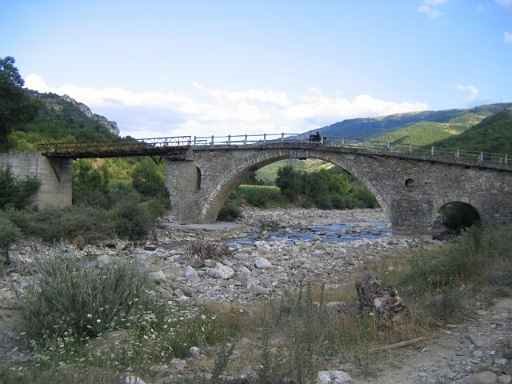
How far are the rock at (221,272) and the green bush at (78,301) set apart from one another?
19.5ft

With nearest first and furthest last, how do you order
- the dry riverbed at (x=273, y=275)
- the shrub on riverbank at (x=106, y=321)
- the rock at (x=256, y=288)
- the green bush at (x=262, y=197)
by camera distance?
the dry riverbed at (x=273, y=275)
the shrub on riverbank at (x=106, y=321)
the rock at (x=256, y=288)
the green bush at (x=262, y=197)

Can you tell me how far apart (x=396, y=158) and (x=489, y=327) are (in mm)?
20053

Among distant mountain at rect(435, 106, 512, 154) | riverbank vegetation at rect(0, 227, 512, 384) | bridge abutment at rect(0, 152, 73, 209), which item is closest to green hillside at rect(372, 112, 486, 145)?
distant mountain at rect(435, 106, 512, 154)

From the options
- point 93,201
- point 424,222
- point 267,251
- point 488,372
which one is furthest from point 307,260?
point 93,201

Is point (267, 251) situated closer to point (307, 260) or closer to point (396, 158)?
point (307, 260)

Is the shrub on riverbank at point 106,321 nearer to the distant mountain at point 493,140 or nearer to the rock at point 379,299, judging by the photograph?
the rock at point 379,299

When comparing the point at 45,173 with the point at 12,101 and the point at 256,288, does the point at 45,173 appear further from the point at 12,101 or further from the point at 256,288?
the point at 256,288

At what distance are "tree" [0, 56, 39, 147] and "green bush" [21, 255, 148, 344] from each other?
2552 centimetres

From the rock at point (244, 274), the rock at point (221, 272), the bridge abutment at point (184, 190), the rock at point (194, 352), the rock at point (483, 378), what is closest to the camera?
the rock at point (483, 378)

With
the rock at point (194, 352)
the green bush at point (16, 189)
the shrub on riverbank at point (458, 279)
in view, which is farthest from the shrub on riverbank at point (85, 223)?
the shrub on riverbank at point (458, 279)

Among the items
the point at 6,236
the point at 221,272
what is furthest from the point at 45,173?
the point at 221,272

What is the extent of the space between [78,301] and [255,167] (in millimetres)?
24472

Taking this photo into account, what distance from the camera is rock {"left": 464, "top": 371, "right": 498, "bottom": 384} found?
487cm

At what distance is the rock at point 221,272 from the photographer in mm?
14211
